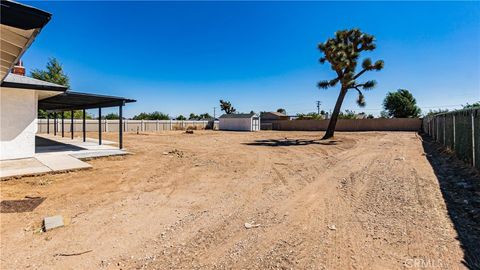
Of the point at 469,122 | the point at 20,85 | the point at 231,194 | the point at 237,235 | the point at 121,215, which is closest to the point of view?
the point at 237,235

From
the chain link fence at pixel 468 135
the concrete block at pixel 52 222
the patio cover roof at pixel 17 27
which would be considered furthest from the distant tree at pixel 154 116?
the concrete block at pixel 52 222

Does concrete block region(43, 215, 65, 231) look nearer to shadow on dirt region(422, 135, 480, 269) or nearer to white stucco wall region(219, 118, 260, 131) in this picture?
shadow on dirt region(422, 135, 480, 269)

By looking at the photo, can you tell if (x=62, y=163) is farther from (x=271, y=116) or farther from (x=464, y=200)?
(x=271, y=116)

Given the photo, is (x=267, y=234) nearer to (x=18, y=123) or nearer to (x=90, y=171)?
(x=90, y=171)

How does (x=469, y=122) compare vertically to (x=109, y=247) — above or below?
above

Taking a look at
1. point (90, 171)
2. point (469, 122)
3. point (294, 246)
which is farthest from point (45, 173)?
point (469, 122)

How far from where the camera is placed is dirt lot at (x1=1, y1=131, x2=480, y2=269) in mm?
2714

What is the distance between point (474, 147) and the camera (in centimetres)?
626

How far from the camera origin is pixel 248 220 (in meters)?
3.79

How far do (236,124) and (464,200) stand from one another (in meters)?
33.7

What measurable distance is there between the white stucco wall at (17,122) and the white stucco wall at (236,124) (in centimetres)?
2895

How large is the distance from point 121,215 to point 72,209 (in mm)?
946

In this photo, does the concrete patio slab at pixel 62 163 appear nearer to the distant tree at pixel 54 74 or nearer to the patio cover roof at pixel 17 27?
the patio cover roof at pixel 17 27

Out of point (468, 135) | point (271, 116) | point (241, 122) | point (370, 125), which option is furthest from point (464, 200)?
point (271, 116)
